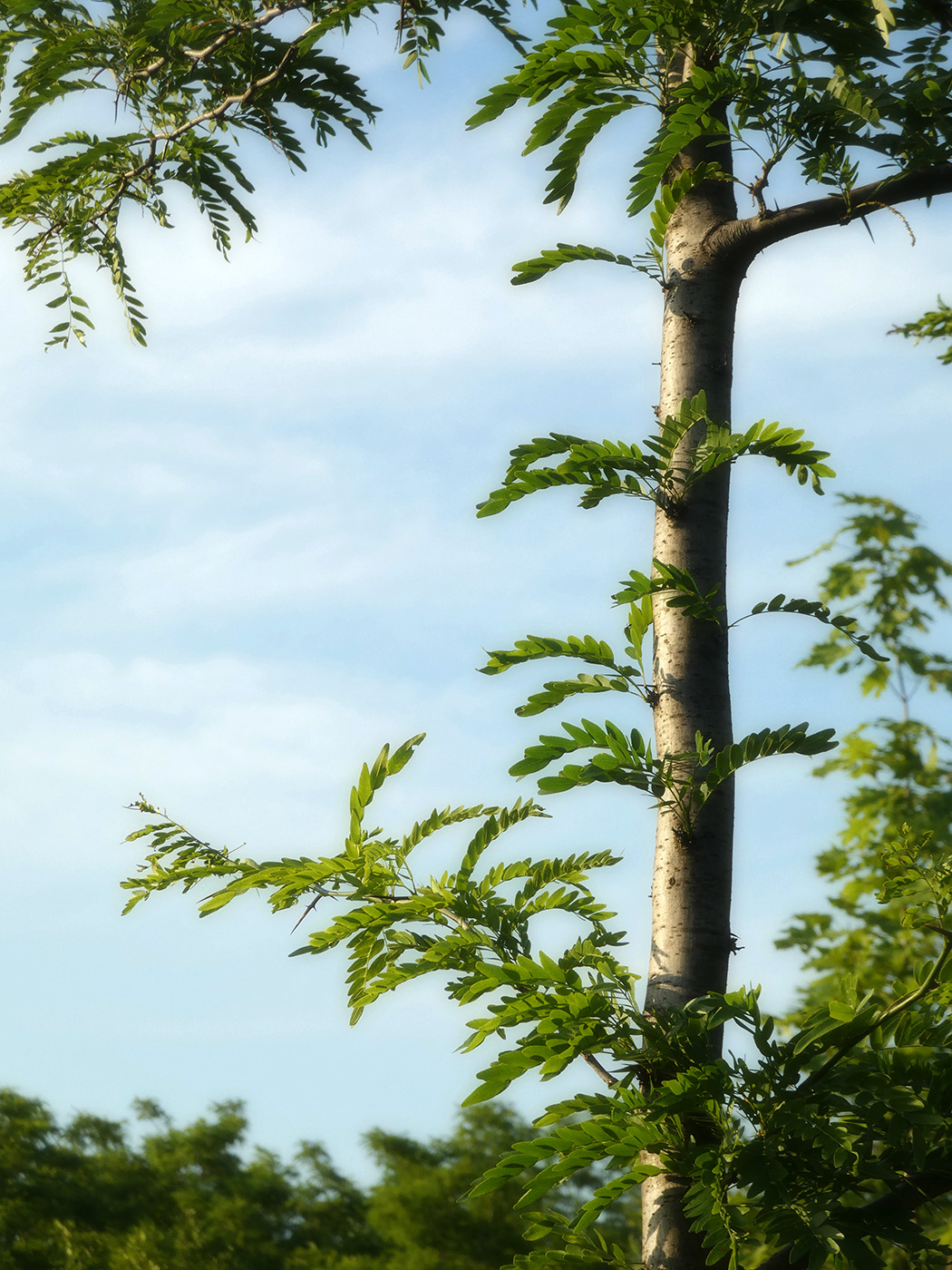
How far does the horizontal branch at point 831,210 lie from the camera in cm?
290

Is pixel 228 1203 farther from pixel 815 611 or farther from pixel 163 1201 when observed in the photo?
pixel 815 611

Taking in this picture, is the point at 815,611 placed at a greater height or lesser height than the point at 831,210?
lesser

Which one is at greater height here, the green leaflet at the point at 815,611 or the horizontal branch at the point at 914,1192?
the green leaflet at the point at 815,611

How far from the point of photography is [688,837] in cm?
256

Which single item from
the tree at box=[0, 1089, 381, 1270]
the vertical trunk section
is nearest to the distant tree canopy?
the tree at box=[0, 1089, 381, 1270]

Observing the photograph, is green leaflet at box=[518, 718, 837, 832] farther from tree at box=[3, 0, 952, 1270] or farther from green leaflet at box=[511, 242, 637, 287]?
Answer: green leaflet at box=[511, 242, 637, 287]

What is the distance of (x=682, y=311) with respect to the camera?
2971mm

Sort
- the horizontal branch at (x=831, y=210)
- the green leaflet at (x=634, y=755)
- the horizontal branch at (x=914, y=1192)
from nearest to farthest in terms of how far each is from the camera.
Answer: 1. the horizontal branch at (x=914, y=1192)
2. the green leaflet at (x=634, y=755)
3. the horizontal branch at (x=831, y=210)

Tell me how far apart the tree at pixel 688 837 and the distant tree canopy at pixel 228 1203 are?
8.36 meters

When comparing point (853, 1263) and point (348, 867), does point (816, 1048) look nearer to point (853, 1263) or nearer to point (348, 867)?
point (853, 1263)

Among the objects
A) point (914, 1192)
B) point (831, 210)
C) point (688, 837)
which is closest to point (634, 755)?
point (688, 837)

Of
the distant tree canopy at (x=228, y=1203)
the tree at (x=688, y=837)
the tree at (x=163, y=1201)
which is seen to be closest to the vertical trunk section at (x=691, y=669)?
the tree at (x=688, y=837)

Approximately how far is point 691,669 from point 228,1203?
10188 mm

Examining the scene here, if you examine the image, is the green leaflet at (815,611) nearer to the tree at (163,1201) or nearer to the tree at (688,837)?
the tree at (688,837)
